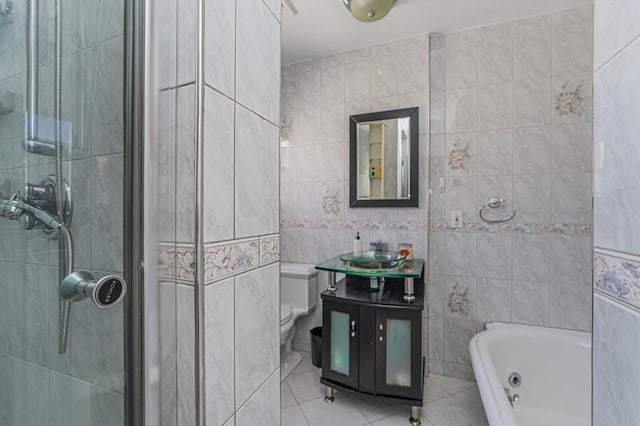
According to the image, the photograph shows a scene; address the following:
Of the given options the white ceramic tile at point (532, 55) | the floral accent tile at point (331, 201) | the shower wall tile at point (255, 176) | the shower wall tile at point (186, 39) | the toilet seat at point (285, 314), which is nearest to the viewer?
the shower wall tile at point (186, 39)

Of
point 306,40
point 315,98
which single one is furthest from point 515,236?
point 306,40

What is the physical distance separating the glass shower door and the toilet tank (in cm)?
176

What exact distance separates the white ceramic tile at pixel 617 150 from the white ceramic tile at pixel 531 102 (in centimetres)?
158

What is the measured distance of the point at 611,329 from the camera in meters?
0.56

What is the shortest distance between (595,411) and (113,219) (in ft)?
3.31

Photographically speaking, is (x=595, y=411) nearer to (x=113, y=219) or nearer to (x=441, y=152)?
(x=113, y=219)

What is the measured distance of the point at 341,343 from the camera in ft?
6.12

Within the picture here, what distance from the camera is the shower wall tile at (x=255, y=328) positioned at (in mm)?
723

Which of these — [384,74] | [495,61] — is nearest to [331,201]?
[384,74]

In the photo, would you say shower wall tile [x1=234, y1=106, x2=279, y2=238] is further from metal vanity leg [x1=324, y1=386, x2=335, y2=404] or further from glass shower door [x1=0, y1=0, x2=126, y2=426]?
metal vanity leg [x1=324, y1=386, x2=335, y2=404]

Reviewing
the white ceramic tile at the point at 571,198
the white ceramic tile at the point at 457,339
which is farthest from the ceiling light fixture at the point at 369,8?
the white ceramic tile at the point at 457,339

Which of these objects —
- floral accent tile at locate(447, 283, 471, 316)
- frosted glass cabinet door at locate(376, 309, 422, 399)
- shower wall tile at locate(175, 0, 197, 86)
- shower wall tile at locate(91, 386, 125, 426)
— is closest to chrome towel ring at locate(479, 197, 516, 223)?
floral accent tile at locate(447, 283, 471, 316)

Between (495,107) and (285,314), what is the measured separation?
197cm

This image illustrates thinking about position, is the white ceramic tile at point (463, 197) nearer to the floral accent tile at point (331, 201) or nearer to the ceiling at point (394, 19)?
the floral accent tile at point (331, 201)
